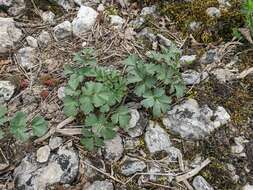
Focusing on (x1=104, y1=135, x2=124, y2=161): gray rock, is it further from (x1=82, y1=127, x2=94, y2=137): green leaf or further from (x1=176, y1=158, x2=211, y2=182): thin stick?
(x1=176, y1=158, x2=211, y2=182): thin stick

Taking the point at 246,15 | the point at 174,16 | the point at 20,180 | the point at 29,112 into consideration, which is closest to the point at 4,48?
the point at 29,112

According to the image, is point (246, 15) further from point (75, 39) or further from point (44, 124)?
point (44, 124)

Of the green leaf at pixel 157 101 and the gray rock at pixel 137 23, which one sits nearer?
the green leaf at pixel 157 101

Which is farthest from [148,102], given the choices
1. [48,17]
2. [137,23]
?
[48,17]

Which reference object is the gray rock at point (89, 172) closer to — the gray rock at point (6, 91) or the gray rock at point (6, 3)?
the gray rock at point (6, 91)

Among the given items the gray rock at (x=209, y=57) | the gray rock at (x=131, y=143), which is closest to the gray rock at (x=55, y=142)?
the gray rock at (x=131, y=143)

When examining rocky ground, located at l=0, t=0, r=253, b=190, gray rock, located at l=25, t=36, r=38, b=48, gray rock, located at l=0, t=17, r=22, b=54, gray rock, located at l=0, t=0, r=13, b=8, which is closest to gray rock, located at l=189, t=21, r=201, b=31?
rocky ground, located at l=0, t=0, r=253, b=190
